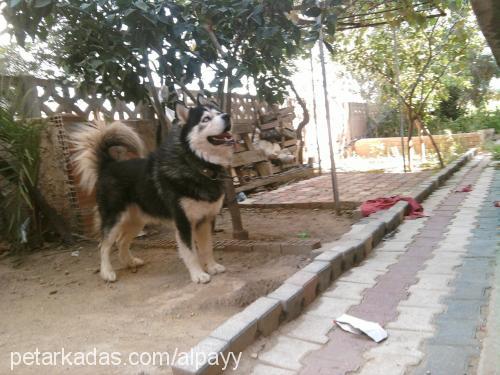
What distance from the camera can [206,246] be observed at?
140 inches

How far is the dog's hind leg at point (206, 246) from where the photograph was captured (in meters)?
3.50

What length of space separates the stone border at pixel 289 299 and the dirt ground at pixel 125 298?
251 mm

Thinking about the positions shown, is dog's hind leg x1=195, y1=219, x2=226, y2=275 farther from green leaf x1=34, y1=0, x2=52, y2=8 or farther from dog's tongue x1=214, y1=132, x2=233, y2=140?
green leaf x1=34, y1=0, x2=52, y2=8

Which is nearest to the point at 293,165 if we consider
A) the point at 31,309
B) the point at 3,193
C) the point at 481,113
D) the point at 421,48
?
the point at 421,48

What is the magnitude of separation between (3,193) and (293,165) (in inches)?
238

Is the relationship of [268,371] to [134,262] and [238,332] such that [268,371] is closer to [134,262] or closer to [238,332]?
[238,332]

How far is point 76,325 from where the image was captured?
8.80 ft

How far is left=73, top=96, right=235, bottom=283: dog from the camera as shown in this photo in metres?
3.30

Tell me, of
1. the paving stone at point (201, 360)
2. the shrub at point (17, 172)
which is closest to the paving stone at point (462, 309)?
the paving stone at point (201, 360)

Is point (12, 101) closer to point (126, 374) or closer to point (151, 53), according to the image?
point (151, 53)

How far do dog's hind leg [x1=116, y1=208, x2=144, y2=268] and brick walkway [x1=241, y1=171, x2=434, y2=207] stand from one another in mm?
2563

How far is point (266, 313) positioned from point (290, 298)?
0.82 ft

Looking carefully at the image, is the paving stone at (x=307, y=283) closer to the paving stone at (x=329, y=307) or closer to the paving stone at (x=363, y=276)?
the paving stone at (x=329, y=307)

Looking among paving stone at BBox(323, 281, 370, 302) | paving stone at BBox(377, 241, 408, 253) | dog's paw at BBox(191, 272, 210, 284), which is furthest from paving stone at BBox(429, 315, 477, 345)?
dog's paw at BBox(191, 272, 210, 284)
